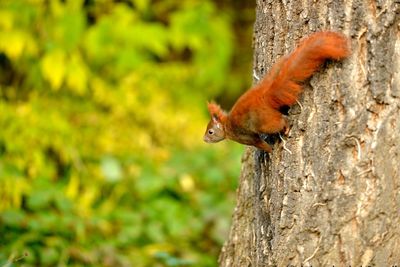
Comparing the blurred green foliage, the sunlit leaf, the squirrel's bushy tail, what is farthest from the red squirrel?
the sunlit leaf

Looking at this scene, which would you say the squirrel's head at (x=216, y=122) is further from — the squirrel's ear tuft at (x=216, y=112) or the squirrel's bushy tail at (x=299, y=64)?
the squirrel's bushy tail at (x=299, y=64)

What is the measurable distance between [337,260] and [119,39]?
10.9 feet

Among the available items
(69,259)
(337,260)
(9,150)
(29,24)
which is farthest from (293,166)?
(29,24)

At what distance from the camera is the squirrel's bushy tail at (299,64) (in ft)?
7.87

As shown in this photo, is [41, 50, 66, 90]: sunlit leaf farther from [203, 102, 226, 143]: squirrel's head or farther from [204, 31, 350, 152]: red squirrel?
[204, 31, 350, 152]: red squirrel

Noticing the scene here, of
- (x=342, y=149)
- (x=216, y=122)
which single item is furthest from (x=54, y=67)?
(x=342, y=149)

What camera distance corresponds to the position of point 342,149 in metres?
2.45

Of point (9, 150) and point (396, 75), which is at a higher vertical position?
point (9, 150)

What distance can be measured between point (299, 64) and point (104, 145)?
10.4 ft

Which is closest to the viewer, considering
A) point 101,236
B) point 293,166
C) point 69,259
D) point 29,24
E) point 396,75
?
point 396,75

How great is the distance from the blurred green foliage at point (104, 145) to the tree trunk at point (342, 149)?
6.08ft

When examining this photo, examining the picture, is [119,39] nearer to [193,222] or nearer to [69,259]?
[193,222]

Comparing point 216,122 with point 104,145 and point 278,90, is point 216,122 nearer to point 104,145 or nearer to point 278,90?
point 278,90

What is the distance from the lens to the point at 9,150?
492cm
